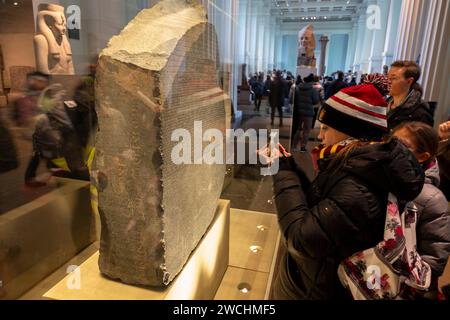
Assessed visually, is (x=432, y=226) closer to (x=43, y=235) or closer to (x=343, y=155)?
(x=343, y=155)

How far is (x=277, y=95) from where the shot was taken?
2.70m

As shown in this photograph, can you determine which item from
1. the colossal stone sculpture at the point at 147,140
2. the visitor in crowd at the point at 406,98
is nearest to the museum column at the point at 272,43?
the visitor in crowd at the point at 406,98

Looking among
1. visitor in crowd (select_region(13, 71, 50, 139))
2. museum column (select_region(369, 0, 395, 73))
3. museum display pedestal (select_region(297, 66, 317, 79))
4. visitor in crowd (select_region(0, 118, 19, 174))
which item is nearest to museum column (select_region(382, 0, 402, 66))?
museum column (select_region(369, 0, 395, 73))

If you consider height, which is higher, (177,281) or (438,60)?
(438,60)

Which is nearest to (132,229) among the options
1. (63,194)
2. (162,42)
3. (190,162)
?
(190,162)

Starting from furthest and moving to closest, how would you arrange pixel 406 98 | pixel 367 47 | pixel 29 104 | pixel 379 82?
pixel 367 47 < pixel 406 98 < pixel 379 82 < pixel 29 104

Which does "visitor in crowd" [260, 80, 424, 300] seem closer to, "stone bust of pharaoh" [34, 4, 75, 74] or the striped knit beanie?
the striped knit beanie

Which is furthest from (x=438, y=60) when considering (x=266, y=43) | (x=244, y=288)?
(x=244, y=288)

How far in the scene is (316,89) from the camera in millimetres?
5262

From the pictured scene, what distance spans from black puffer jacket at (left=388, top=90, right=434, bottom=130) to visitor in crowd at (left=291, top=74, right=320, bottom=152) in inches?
98.7

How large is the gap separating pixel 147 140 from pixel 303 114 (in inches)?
171
